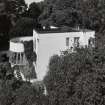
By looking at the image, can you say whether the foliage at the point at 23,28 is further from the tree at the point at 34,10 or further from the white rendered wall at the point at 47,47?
the white rendered wall at the point at 47,47

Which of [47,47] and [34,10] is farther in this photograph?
[34,10]

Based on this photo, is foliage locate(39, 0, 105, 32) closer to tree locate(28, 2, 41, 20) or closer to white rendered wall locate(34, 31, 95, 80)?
tree locate(28, 2, 41, 20)

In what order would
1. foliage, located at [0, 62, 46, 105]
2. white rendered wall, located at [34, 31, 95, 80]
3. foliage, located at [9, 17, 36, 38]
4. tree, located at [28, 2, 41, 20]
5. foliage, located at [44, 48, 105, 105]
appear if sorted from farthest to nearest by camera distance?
tree, located at [28, 2, 41, 20], foliage, located at [9, 17, 36, 38], white rendered wall, located at [34, 31, 95, 80], foliage, located at [0, 62, 46, 105], foliage, located at [44, 48, 105, 105]

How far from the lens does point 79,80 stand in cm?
1038

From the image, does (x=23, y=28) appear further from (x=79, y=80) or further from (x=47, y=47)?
(x=79, y=80)

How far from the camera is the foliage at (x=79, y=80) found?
398 inches

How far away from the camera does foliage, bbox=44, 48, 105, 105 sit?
10.1 m

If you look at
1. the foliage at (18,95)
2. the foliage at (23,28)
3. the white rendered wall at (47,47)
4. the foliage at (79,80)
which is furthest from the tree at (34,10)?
the foliage at (79,80)

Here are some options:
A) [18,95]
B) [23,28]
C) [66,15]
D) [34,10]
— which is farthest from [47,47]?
[34,10]

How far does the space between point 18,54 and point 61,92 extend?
763 inches

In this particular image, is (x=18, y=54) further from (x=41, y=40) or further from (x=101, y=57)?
(x=101, y=57)

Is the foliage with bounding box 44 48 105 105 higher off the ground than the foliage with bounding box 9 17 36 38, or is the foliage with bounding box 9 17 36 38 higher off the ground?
the foliage with bounding box 44 48 105 105

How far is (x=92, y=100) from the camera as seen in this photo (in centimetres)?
1006

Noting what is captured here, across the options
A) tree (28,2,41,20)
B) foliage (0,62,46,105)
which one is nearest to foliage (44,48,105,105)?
foliage (0,62,46,105)
